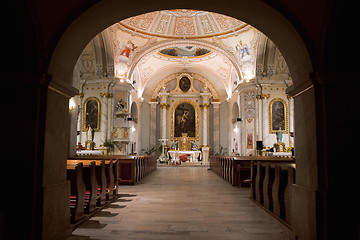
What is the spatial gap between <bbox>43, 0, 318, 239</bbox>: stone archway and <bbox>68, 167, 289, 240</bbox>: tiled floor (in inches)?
18.6

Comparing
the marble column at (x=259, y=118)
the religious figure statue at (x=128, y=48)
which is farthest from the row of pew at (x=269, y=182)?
the religious figure statue at (x=128, y=48)

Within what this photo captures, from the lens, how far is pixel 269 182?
4969mm

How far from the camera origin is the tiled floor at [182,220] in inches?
130

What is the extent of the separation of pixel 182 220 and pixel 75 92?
89.4 inches

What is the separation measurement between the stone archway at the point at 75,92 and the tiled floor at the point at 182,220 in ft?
1.55

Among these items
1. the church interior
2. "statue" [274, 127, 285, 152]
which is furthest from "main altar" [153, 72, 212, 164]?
the church interior

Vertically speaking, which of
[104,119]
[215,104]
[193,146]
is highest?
[215,104]

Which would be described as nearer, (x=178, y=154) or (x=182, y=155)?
(x=182, y=155)

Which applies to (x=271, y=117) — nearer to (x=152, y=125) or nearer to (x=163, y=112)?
(x=163, y=112)

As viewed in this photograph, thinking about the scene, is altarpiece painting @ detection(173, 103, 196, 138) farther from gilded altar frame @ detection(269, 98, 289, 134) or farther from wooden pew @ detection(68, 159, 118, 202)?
wooden pew @ detection(68, 159, 118, 202)

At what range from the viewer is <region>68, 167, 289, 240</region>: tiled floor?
330 centimetres

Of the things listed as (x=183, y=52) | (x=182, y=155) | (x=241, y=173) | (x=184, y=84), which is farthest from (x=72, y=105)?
(x=184, y=84)

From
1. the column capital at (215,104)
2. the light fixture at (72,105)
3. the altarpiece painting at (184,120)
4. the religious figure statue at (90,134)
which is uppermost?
the column capital at (215,104)

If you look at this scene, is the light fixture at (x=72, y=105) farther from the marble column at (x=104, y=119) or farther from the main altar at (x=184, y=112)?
the main altar at (x=184, y=112)
